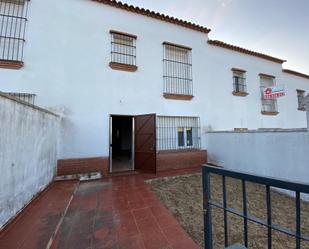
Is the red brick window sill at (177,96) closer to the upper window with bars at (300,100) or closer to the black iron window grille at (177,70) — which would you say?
the black iron window grille at (177,70)

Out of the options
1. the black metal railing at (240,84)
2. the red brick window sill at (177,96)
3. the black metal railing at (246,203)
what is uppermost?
the black metal railing at (240,84)

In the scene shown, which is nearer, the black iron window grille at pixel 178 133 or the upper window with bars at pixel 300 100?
the black iron window grille at pixel 178 133

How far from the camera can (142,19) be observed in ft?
22.2

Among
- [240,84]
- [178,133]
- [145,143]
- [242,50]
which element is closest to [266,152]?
[178,133]

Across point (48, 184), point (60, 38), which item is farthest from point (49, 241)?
point (60, 38)

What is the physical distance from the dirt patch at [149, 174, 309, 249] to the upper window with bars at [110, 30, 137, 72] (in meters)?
4.38

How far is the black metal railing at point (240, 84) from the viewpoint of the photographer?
9.29 meters

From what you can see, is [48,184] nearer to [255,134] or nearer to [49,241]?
[49,241]

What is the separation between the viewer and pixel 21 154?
305 cm

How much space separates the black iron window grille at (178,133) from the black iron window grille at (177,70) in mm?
1252

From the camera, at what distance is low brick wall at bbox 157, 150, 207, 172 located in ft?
21.5

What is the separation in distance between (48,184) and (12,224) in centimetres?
203

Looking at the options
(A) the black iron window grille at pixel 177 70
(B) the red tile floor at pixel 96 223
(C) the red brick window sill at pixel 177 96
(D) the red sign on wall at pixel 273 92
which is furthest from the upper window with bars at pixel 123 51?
(D) the red sign on wall at pixel 273 92

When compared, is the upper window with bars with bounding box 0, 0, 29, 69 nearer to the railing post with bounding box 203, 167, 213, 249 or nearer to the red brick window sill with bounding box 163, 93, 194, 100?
the red brick window sill with bounding box 163, 93, 194, 100
